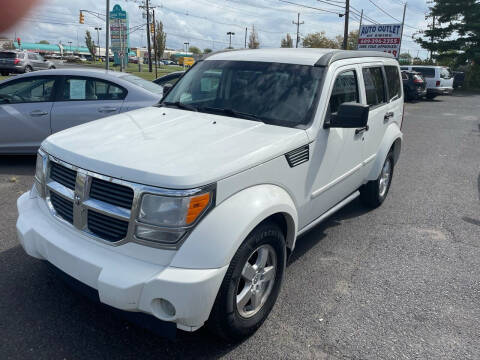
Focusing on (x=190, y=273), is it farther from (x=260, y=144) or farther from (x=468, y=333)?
(x=468, y=333)

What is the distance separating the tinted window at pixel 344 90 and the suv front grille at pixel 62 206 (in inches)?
88.8

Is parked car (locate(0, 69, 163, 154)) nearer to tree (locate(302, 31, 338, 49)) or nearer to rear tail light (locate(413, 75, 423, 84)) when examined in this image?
rear tail light (locate(413, 75, 423, 84))

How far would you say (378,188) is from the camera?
5105 millimetres

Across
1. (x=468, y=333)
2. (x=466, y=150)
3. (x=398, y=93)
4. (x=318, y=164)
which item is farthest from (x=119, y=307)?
(x=466, y=150)

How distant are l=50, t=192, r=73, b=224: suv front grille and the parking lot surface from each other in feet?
2.50

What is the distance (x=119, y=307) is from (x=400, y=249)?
305 centimetres

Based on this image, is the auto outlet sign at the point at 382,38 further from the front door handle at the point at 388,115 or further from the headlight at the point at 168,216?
the headlight at the point at 168,216

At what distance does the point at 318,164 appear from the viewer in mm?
3377

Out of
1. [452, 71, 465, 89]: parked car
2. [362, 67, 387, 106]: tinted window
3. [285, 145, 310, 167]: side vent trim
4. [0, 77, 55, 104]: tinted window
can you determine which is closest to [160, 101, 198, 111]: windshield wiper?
[285, 145, 310, 167]: side vent trim

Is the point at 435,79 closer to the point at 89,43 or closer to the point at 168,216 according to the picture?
the point at 168,216

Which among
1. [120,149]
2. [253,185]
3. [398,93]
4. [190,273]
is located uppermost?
[398,93]

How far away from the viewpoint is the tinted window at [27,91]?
6391 millimetres

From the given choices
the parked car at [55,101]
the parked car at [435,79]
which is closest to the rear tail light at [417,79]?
the parked car at [435,79]

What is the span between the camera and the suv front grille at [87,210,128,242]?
2379 millimetres
